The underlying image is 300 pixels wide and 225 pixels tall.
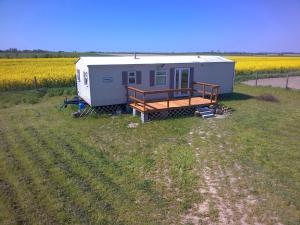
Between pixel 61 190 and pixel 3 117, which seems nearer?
pixel 61 190

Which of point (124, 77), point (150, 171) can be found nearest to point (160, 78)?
point (124, 77)

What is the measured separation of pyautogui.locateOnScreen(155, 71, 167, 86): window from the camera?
14526 mm

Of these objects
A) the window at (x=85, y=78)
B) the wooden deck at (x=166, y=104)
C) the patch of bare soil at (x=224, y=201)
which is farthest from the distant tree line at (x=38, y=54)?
the patch of bare soil at (x=224, y=201)

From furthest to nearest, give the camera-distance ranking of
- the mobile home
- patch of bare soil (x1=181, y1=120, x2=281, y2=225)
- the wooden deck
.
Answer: the mobile home < the wooden deck < patch of bare soil (x1=181, y1=120, x2=281, y2=225)

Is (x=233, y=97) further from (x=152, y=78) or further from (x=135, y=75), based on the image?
(x=135, y=75)

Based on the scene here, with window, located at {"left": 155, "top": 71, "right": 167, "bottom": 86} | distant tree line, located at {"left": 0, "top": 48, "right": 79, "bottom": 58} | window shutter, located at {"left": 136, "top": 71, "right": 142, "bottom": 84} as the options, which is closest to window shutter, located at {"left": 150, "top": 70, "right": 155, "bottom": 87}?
window, located at {"left": 155, "top": 71, "right": 167, "bottom": 86}

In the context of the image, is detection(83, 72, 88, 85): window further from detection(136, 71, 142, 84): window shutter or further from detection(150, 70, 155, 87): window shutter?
detection(150, 70, 155, 87): window shutter

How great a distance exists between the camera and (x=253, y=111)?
1406 centimetres

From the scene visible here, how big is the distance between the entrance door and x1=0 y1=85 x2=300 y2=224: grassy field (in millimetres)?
3641

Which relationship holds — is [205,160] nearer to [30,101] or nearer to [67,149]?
[67,149]

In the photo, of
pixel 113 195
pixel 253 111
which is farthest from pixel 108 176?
pixel 253 111

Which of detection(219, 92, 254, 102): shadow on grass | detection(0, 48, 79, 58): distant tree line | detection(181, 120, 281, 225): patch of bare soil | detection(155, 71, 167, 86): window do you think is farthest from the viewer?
detection(0, 48, 79, 58): distant tree line

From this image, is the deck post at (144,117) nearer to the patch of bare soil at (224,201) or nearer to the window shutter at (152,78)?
the window shutter at (152,78)

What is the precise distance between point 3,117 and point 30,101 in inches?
151
